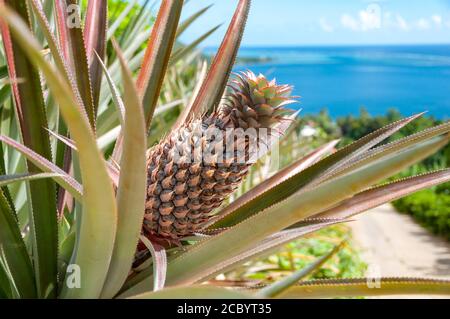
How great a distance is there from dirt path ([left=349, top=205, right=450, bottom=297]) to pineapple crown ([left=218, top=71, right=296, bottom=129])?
9.74ft

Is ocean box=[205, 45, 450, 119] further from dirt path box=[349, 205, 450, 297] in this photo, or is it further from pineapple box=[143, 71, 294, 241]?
pineapple box=[143, 71, 294, 241]

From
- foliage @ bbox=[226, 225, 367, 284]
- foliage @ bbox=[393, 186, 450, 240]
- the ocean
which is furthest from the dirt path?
the ocean

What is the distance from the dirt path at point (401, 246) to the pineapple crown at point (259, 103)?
9.74 feet

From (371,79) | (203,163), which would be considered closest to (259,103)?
(203,163)

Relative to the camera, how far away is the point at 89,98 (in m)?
0.64

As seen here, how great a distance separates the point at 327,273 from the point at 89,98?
82.1 inches

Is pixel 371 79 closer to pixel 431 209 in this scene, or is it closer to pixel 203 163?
pixel 431 209

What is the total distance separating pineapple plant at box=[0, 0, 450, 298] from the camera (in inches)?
17.3

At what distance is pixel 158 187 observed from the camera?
2.14 ft

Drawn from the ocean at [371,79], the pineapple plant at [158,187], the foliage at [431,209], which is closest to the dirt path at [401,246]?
the foliage at [431,209]

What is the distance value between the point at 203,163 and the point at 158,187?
0.21ft

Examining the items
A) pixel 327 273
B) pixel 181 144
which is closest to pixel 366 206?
pixel 181 144

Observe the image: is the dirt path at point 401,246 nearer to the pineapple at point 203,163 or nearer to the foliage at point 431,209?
A: the foliage at point 431,209
